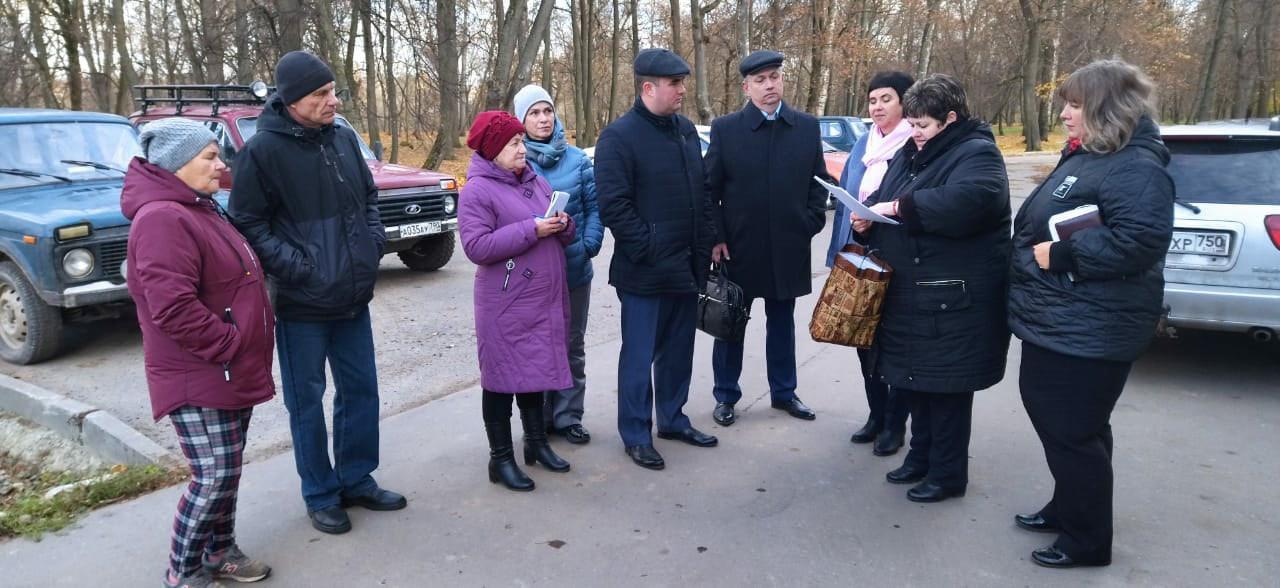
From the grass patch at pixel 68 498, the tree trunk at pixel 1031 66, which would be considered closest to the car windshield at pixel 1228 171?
the grass patch at pixel 68 498

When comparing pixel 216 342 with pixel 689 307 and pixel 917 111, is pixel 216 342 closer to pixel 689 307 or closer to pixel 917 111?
pixel 689 307

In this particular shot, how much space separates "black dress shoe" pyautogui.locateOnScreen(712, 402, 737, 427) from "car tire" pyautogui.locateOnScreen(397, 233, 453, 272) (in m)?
5.42

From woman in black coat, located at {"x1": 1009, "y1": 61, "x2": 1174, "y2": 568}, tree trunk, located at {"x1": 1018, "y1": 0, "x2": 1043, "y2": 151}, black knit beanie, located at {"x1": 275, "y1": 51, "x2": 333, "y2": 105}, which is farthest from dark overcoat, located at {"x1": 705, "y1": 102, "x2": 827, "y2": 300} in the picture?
tree trunk, located at {"x1": 1018, "y1": 0, "x2": 1043, "y2": 151}

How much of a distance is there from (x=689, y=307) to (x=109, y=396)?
12.4ft

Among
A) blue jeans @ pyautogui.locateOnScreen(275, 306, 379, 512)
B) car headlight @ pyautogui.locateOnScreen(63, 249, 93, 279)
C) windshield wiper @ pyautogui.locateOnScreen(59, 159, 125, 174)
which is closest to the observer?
blue jeans @ pyautogui.locateOnScreen(275, 306, 379, 512)

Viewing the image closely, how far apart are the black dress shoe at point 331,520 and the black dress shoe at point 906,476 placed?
2.48 m

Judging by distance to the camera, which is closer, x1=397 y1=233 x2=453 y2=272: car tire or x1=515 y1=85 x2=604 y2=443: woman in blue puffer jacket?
x1=515 y1=85 x2=604 y2=443: woman in blue puffer jacket

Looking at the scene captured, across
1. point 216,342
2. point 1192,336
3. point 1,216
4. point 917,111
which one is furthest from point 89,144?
point 1192,336

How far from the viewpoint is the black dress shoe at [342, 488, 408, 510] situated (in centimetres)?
373

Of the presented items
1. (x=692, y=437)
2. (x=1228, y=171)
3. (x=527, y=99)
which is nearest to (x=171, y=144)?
(x=527, y=99)

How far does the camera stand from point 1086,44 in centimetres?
3400

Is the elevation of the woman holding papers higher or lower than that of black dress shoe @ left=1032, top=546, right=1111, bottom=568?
higher

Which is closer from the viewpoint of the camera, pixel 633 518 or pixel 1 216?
pixel 633 518

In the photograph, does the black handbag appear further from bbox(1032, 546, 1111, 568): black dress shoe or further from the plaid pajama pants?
the plaid pajama pants
